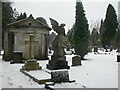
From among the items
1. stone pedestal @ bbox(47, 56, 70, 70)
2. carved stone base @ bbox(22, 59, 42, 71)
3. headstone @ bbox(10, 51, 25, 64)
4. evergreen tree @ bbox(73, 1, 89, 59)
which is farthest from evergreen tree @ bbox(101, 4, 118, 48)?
carved stone base @ bbox(22, 59, 42, 71)

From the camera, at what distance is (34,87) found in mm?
8914

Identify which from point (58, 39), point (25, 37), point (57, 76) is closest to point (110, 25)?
point (25, 37)

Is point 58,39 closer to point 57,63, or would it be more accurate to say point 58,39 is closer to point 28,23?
point 57,63

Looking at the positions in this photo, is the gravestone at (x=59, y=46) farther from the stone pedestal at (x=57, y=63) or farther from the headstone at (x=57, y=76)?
the headstone at (x=57, y=76)

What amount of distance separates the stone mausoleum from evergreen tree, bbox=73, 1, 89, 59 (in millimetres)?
3547

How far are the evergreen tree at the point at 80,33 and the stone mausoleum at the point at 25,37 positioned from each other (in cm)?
355

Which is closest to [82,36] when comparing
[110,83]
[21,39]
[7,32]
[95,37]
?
[21,39]

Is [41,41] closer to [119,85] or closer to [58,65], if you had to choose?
[58,65]

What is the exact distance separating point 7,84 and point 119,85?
5.02 meters

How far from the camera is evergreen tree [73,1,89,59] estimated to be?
2302 centimetres

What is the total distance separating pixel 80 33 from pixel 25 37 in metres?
6.32

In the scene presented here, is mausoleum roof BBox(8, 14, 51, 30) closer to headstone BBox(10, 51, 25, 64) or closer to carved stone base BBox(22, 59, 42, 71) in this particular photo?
headstone BBox(10, 51, 25, 64)

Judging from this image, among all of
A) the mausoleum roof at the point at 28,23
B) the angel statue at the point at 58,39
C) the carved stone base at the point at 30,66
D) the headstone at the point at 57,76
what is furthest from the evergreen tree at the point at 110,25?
the headstone at the point at 57,76

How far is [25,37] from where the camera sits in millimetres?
21953
